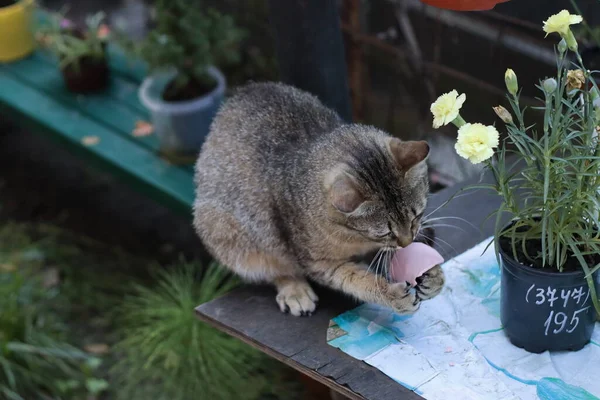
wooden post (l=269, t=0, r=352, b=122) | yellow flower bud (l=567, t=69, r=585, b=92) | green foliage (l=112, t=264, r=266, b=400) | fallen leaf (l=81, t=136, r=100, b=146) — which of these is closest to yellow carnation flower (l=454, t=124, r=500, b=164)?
yellow flower bud (l=567, t=69, r=585, b=92)

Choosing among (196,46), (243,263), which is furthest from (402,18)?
(243,263)

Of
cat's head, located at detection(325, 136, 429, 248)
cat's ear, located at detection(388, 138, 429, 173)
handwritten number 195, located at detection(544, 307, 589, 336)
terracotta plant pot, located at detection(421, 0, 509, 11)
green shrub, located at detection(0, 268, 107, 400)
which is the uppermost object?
terracotta plant pot, located at detection(421, 0, 509, 11)

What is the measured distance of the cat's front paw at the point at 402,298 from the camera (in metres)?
1.97

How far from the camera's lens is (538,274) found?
68.6 inches

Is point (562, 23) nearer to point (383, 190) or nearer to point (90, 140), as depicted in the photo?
point (383, 190)

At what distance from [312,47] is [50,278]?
6.30ft

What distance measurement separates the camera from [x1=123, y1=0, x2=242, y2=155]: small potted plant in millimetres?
3457

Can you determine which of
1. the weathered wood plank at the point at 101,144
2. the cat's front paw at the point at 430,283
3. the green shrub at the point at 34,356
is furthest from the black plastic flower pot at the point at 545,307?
the green shrub at the point at 34,356

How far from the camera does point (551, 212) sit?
1.71 metres

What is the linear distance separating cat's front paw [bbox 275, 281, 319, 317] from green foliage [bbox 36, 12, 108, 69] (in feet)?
7.29

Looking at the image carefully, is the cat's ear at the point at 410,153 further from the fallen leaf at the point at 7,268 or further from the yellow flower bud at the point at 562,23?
the fallen leaf at the point at 7,268

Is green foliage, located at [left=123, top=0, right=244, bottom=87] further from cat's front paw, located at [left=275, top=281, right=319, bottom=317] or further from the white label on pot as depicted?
the white label on pot

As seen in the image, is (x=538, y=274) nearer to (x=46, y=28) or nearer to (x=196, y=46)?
(x=196, y=46)

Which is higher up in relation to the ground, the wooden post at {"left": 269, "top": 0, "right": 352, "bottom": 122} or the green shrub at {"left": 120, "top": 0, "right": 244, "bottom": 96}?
the wooden post at {"left": 269, "top": 0, "right": 352, "bottom": 122}
